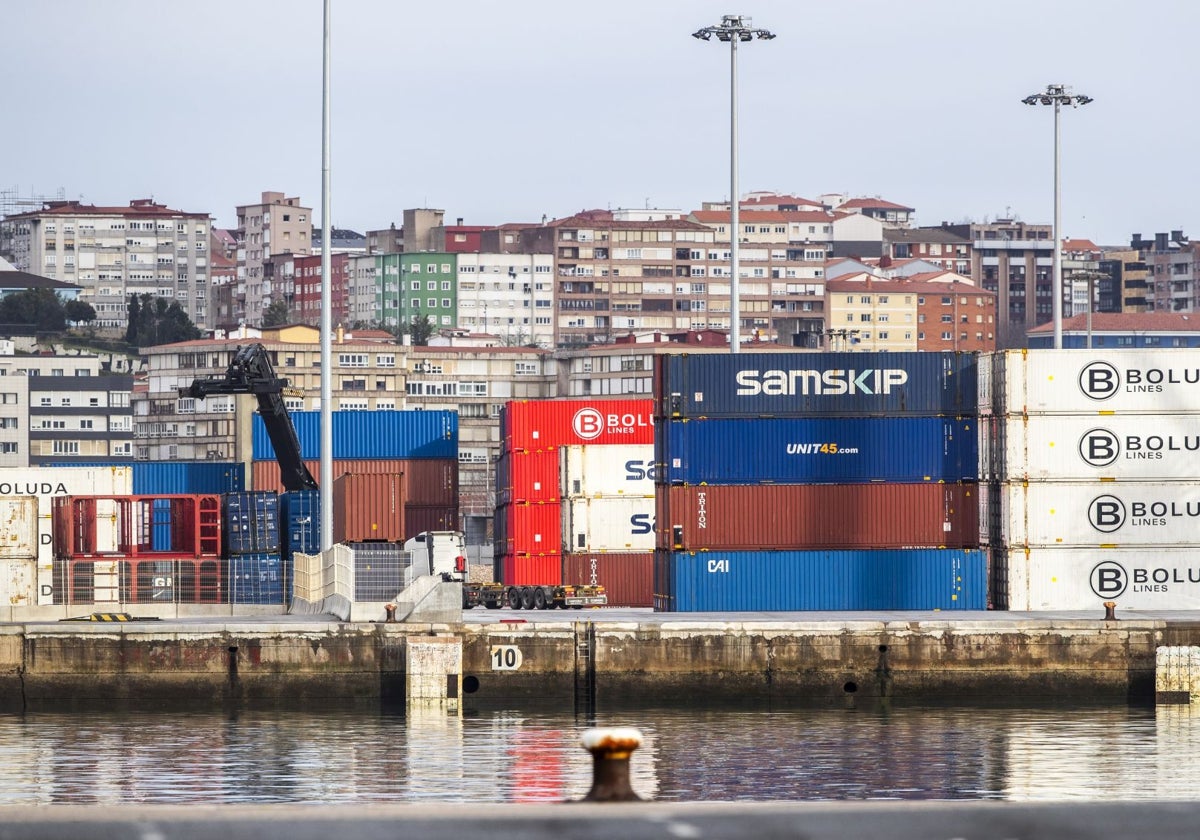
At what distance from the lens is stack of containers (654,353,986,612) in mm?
Answer: 43594

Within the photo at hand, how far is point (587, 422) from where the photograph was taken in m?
55.8

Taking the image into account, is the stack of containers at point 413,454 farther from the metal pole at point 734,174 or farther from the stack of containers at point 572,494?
the metal pole at point 734,174

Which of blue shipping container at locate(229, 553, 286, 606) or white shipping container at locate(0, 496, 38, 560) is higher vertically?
white shipping container at locate(0, 496, 38, 560)

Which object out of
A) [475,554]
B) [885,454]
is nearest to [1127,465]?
[885,454]

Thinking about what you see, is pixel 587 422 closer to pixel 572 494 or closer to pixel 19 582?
pixel 572 494

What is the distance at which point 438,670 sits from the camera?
37.4 m

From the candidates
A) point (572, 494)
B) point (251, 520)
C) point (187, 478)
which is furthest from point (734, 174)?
point (187, 478)

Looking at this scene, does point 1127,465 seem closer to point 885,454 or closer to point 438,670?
point 885,454

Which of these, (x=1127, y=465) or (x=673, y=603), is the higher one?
(x=1127, y=465)

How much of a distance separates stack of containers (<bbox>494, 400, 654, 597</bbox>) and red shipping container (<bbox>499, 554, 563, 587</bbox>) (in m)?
0.03

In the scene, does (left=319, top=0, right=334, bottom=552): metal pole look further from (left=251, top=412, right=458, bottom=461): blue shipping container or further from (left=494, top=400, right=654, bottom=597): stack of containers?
(left=251, top=412, right=458, bottom=461): blue shipping container

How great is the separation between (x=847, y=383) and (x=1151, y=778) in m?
17.8

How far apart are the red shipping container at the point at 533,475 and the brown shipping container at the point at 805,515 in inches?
523

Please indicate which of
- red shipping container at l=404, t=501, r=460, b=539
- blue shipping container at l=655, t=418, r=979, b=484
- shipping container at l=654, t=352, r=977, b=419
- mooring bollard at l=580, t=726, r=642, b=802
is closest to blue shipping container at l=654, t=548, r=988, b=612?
blue shipping container at l=655, t=418, r=979, b=484
